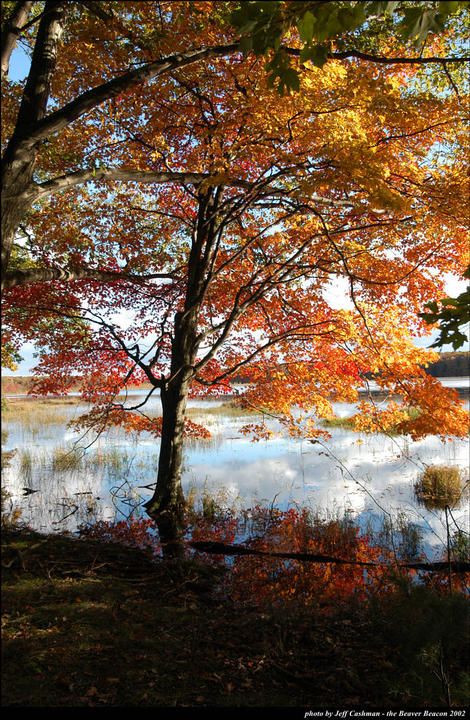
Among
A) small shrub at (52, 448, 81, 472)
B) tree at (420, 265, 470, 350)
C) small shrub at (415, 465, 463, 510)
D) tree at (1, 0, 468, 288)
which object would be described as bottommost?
small shrub at (415, 465, 463, 510)

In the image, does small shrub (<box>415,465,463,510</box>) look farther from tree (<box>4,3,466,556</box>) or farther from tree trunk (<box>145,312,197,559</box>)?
tree trunk (<box>145,312,197,559</box>)

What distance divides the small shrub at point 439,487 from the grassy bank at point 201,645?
645 cm

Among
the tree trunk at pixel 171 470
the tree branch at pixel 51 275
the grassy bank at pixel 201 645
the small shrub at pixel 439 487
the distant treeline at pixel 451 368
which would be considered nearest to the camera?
the grassy bank at pixel 201 645

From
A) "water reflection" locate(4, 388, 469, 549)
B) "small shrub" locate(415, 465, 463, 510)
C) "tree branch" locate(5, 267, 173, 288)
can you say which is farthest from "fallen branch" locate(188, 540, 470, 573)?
"small shrub" locate(415, 465, 463, 510)

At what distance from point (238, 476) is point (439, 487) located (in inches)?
215

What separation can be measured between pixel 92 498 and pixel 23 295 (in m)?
4.94

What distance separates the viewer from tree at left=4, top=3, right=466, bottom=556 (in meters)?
5.58

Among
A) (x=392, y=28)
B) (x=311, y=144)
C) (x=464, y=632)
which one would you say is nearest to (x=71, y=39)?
(x=311, y=144)

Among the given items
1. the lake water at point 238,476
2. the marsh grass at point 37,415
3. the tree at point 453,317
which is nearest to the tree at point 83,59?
the tree at point 453,317

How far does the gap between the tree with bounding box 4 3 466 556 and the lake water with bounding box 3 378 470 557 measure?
1900 millimetres

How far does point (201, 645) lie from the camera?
12.5ft

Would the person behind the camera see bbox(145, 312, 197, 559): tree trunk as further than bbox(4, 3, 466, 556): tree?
Yes

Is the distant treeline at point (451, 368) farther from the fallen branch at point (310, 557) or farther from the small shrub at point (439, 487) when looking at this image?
the fallen branch at point (310, 557)

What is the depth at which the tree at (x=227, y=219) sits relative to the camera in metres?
5.58
